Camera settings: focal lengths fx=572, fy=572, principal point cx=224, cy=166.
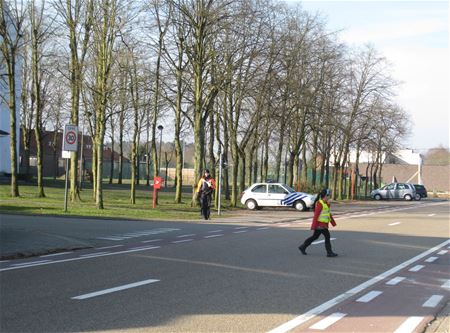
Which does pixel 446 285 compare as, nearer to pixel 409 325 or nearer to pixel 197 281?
pixel 409 325

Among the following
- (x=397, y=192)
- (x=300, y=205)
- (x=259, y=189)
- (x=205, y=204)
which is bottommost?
(x=300, y=205)

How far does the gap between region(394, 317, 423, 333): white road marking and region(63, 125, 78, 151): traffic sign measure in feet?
55.5

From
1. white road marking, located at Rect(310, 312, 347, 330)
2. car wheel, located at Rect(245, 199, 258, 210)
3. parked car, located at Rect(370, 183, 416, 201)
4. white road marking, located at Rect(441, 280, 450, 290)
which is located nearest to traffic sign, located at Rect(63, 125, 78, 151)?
car wheel, located at Rect(245, 199, 258, 210)

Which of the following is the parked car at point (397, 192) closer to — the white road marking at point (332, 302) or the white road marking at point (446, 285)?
the white road marking at point (332, 302)

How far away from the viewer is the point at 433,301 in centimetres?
870

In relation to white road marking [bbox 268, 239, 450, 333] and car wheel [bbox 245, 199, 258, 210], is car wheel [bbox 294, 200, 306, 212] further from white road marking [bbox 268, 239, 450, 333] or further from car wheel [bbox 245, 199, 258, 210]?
white road marking [bbox 268, 239, 450, 333]

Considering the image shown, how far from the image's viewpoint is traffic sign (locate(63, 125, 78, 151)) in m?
21.9

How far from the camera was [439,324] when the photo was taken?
23.6ft

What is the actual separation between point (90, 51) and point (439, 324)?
82.3ft

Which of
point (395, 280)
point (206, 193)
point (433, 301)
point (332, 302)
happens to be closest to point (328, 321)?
point (332, 302)

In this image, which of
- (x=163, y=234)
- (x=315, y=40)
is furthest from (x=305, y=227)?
(x=315, y=40)

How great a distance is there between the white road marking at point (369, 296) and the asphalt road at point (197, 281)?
0.15 metres

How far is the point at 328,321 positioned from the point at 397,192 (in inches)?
2156

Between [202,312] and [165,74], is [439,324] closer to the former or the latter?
[202,312]
